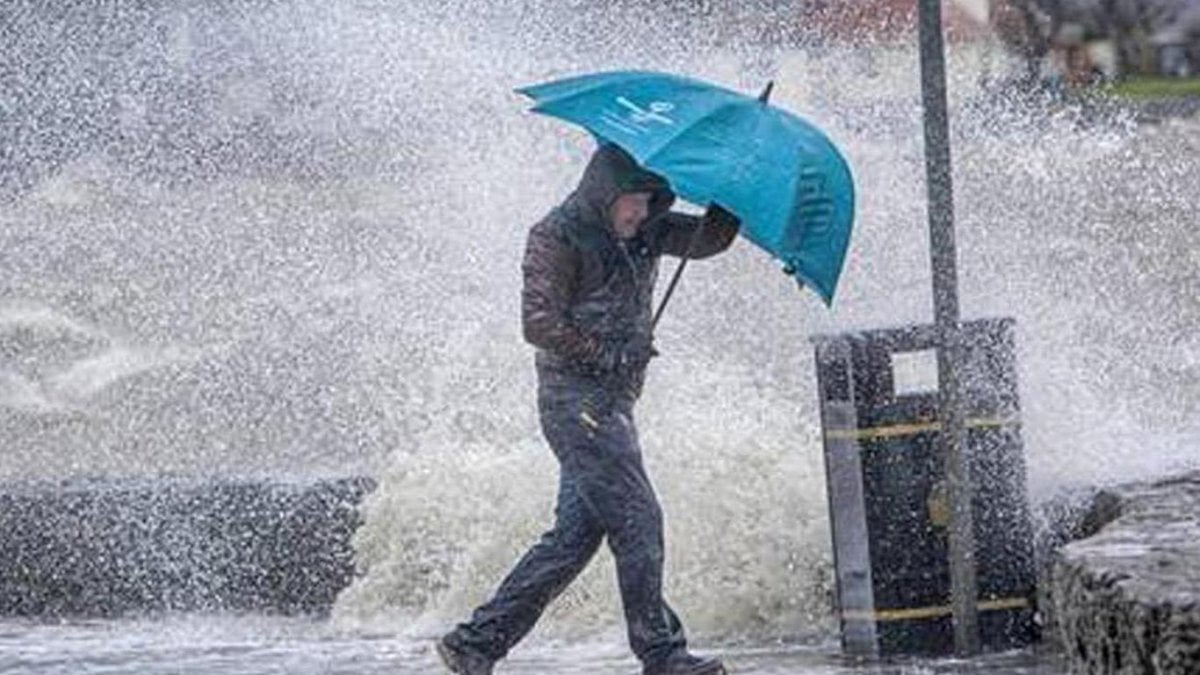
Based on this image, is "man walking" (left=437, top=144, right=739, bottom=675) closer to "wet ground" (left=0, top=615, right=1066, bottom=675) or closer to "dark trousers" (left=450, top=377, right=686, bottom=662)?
"dark trousers" (left=450, top=377, right=686, bottom=662)

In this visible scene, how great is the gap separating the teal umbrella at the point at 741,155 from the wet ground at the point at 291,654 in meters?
1.36

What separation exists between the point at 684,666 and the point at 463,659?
2.09ft

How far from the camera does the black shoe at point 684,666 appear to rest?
8.31 metres

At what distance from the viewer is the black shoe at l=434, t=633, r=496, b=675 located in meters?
8.50

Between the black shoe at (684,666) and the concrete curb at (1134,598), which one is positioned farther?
the black shoe at (684,666)

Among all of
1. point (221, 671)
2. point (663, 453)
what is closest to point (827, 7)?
point (663, 453)

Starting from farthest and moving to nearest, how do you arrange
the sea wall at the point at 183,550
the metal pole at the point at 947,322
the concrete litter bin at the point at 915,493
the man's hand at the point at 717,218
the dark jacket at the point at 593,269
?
1. the sea wall at the point at 183,550
2. the concrete litter bin at the point at 915,493
3. the metal pole at the point at 947,322
4. the man's hand at the point at 717,218
5. the dark jacket at the point at 593,269

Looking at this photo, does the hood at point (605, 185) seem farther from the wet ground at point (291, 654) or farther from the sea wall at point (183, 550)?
the sea wall at point (183, 550)

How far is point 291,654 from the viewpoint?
10195mm

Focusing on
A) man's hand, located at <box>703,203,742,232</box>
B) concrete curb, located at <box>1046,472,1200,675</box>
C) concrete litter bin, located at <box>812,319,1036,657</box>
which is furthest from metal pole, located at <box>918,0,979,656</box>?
concrete curb, located at <box>1046,472,1200,675</box>

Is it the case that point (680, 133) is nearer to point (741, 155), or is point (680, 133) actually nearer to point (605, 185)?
point (741, 155)

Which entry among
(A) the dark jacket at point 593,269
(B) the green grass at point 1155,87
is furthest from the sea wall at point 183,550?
(B) the green grass at point 1155,87

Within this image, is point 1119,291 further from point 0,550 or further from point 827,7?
point 0,550

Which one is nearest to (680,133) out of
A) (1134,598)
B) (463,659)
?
(463,659)
